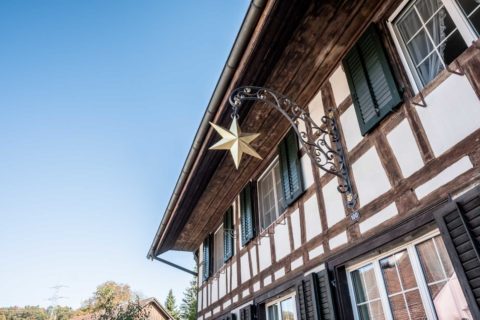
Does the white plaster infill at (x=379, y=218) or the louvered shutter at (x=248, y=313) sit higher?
the white plaster infill at (x=379, y=218)

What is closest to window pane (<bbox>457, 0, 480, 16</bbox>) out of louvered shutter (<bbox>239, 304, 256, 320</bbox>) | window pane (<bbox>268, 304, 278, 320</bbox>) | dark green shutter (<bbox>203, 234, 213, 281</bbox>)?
window pane (<bbox>268, 304, 278, 320</bbox>)

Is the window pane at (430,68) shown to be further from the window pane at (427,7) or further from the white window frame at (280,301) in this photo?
the white window frame at (280,301)

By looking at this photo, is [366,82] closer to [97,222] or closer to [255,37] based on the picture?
[255,37]

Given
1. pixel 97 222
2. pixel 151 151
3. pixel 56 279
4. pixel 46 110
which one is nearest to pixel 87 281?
pixel 56 279

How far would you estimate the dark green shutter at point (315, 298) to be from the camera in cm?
318

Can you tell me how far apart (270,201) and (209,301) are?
349 centimetres

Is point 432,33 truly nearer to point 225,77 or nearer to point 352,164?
point 352,164

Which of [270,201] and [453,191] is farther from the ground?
[270,201]

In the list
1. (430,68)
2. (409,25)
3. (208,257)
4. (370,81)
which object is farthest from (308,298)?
(208,257)

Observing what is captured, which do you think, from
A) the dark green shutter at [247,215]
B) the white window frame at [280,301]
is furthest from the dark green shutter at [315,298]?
the dark green shutter at [247,215]

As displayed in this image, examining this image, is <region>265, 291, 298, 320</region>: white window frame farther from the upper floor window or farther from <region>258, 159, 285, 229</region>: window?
the upper floor window

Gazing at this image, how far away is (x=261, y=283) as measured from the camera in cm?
484

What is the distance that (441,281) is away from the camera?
2.27 meters

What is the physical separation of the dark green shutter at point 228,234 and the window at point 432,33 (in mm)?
4641
